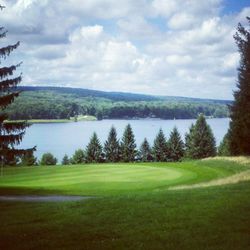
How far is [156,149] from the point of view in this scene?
8212cm

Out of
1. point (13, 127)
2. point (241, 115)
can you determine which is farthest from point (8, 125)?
point (241, 115)

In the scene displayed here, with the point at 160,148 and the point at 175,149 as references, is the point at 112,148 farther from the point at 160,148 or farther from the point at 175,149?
the point at 175,149

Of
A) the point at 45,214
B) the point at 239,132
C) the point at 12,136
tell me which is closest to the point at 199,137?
the point at 239,132

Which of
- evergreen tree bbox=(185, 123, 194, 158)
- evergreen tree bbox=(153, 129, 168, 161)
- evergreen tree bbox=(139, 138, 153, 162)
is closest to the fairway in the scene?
evergreen tree bbox=(185, 123, 194, 158)

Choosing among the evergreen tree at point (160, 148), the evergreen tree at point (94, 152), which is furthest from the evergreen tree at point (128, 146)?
the evergreen tree at point (94, 152)

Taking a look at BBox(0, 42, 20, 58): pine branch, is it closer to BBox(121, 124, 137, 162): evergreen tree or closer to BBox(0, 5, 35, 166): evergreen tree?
BBox(0, 5, 35, 166): evergreen tree

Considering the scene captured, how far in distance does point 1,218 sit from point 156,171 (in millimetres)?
22072

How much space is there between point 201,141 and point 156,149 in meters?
9.24

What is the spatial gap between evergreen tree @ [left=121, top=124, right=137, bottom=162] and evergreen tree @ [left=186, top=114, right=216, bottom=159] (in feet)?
37.7

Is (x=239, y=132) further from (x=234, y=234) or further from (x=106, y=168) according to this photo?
(x=234, y=234)

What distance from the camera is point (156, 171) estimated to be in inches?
1462

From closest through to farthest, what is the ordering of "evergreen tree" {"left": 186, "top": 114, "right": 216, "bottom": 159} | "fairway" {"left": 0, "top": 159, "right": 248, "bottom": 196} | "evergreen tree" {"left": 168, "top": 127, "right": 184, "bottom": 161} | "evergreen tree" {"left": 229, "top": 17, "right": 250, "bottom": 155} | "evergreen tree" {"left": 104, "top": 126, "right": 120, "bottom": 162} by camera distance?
"fairway" {"left": 0, "top": 159, "right": 248, "bottom": 196} → "evergreen tree" {"left": 229, "top": 17, "right": 250, "bottom": 155} → "evergreen tree" {"left": 186, "top": 114, "right": 216, "bottom": 159} → "evergreen tree" {"left": 168, "top": 127, "right": 184, "bottom": 161} → "evergreen tree" {"left": 104, "top": 126, "right": 120, "bottom": 162}

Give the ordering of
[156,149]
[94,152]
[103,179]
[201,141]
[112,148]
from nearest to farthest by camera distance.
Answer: [103,179] → [201,141] → [94,152] → [156,149] → [112,148]

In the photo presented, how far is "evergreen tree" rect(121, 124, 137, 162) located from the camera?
3209 inches
